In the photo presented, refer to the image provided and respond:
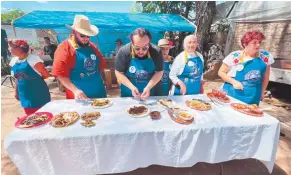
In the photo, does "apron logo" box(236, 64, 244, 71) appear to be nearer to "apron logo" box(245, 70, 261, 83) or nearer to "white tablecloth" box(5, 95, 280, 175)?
"apron logo" box(245, 70, 261, 83)

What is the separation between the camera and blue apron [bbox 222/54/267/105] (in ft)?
7.10

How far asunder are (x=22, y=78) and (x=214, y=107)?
2.48m

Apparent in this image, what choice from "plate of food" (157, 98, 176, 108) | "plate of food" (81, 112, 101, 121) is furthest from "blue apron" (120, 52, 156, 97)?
"plate of food" (81, 112, 101, 121)

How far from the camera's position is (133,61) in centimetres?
211

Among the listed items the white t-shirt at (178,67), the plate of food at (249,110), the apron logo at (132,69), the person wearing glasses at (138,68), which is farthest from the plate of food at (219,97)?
the apron logo at (132,69)

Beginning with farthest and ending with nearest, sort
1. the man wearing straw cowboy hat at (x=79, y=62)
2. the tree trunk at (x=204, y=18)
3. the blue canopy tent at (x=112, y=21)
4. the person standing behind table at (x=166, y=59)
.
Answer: the tree trunk at (x=204, y=18)
the blue canopy tent at (x=112, y=21)
the person standing behind table at (x=166, y=59)
the man wearing straw cowboy hat at (x=79, y=62)

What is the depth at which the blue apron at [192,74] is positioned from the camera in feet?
8.15

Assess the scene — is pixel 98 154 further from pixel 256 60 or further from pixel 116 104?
pixel 256 60

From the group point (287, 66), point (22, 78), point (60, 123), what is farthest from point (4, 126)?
point (287, 66)

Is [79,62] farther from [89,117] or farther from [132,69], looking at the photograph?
[89,117]

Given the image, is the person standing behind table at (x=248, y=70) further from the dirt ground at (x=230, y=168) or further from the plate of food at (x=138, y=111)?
the plate of food at (x=138, y=111)

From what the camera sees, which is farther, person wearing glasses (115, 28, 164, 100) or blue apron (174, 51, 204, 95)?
blue apron (174, 51, 204, 95)

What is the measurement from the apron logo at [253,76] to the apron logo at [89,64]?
1991 millimetres

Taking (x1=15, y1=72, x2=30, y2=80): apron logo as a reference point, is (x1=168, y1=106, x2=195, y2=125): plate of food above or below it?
below
